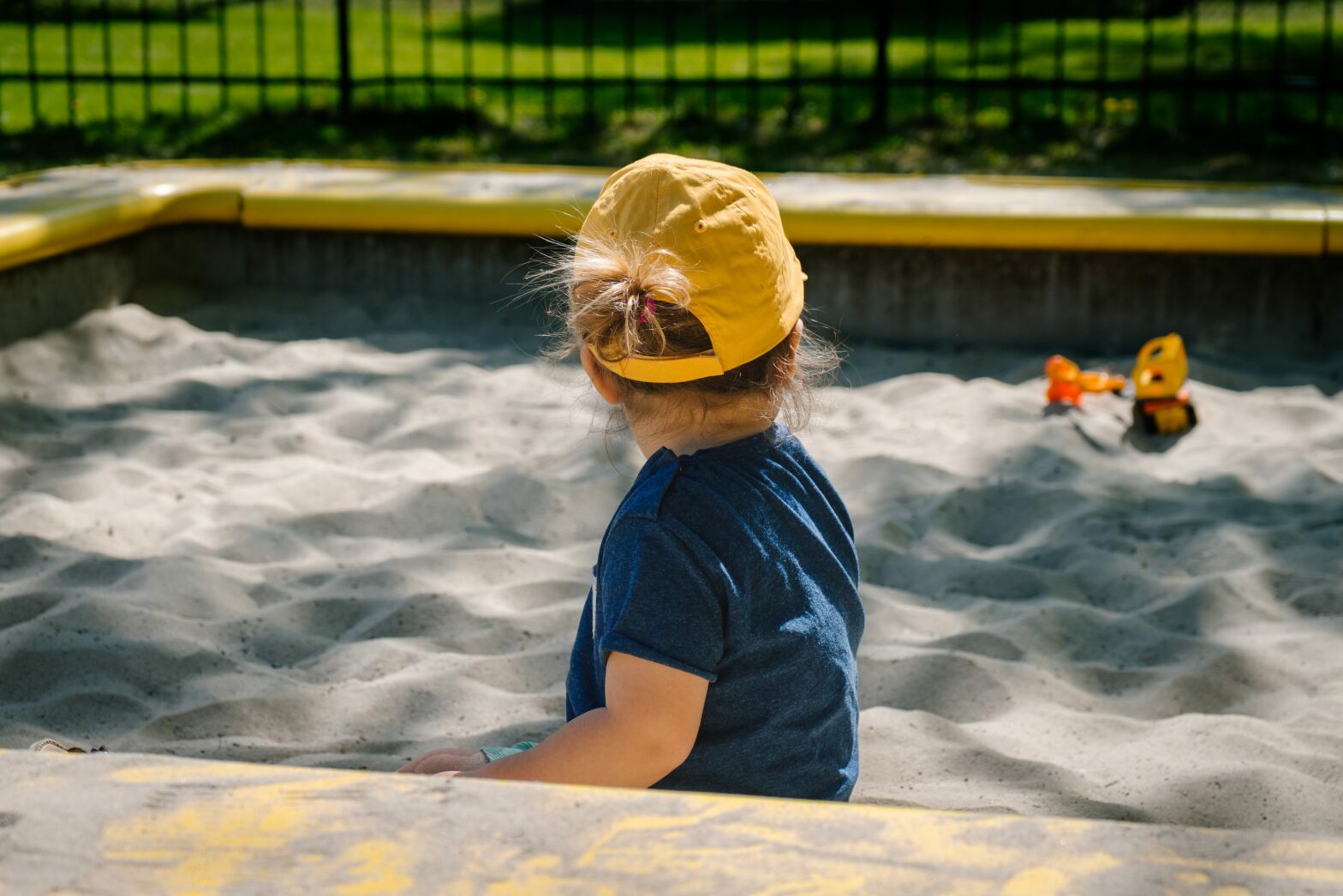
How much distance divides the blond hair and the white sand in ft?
2.43

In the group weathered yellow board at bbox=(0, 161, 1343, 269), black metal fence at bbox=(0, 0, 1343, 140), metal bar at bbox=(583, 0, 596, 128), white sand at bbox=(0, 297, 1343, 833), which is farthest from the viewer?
black metal fence at bbox=(0, 0, 1343, 140)

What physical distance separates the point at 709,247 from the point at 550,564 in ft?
4.75

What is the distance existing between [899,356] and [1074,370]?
2.11 ft

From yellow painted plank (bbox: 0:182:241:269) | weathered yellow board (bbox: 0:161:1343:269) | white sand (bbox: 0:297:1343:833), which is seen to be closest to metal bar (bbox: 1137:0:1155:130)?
weathered yellow board (bbox: 0:161:1343:269)

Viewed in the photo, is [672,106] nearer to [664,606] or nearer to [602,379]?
[602,379]

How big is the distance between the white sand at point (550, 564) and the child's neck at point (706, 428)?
695 millimetres

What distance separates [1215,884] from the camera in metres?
0.99

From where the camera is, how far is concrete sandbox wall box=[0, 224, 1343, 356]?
14.0 ft

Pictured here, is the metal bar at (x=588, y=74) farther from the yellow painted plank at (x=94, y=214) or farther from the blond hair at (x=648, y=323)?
the blond hair at (x=648, y=323)

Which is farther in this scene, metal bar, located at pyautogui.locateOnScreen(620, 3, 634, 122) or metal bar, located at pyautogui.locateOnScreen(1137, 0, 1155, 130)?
metal bar, located at pyautogui.locateOnScreen(620, 3, 634, 122)

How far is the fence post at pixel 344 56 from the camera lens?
283 inches

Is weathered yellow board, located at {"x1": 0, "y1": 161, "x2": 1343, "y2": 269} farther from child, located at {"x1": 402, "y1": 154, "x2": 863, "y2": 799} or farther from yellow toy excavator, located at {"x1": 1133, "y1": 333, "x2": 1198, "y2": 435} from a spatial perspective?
child, located at {"x1": 402, "y1": 154, "x2": 863, "y2": 799}

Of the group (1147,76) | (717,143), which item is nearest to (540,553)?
(717,143)

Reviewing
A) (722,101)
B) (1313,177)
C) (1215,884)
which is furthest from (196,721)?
(722,101)
